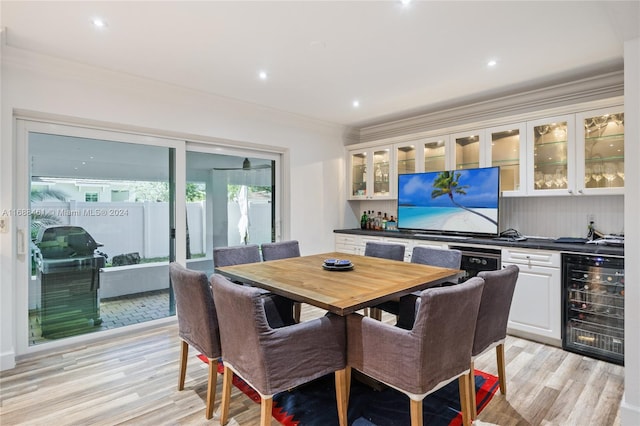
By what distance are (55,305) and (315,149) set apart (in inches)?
141

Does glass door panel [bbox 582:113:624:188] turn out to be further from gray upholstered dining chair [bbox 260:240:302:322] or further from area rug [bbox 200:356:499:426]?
gray upholstered dining chair [bbox 260:240:302:322]

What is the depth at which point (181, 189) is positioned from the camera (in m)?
3.83

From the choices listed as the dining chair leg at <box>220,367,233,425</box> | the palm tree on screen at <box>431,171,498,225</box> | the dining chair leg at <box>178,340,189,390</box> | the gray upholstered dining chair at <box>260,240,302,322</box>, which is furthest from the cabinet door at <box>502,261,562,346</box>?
the dining chair leg at <box>178,340,189,390</box>

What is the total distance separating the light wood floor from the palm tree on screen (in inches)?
67.9

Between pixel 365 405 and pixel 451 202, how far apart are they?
2732 millimetres

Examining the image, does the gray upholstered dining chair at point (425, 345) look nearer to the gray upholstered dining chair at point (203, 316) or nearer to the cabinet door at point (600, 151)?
the gray upholstered dining chair at point (203, 316)

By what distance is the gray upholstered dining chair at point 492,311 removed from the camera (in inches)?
79.0

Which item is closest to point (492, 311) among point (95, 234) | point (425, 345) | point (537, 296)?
Answer: point (425, 345)

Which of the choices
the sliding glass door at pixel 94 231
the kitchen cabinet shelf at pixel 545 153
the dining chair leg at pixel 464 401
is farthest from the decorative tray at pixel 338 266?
the kitchen cabinet shelf at pixel 545 153

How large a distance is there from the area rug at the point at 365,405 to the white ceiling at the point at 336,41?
248 cm

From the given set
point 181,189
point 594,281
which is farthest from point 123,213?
point 594,281

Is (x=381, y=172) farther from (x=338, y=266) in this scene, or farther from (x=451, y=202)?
(x=338, y=266)

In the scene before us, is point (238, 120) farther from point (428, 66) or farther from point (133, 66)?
point (428, 66)

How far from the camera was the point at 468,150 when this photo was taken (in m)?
4.13
